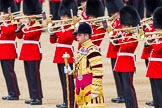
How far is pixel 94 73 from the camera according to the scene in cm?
1106

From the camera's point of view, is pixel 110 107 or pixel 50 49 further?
pixel 50 49

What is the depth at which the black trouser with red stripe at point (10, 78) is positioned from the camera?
1478 centimetres

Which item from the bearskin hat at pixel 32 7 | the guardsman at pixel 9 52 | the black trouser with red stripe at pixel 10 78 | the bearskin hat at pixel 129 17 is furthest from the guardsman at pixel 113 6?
the black trouser with red stripe at pixel 10 78

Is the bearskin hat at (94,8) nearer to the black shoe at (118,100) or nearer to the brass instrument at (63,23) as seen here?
the brass instrument at (63,23)

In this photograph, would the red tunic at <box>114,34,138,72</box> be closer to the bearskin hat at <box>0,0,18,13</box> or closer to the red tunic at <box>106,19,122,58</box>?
the red tunic at <box>106,19,122,58</box>

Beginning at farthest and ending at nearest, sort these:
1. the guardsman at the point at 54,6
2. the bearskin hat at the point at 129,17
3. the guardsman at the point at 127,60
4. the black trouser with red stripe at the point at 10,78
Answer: the guardsman at the point at 54,6 → the black trouser with red stripe at the point at 10,78 → the bearskin hat at the point at 129,17 → the guardsman at the point at 127,60

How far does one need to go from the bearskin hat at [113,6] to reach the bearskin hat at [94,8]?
0.30m

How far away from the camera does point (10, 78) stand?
584 inches

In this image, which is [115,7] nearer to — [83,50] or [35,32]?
[35,32]

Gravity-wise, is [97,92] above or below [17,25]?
below

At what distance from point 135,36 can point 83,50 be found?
1821 millimetres

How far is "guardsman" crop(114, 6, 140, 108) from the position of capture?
13.1 meters

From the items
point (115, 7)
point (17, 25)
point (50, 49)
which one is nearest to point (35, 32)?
point (17, 25)

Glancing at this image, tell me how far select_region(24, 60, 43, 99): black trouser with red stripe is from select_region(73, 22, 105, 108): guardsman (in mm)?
2685
